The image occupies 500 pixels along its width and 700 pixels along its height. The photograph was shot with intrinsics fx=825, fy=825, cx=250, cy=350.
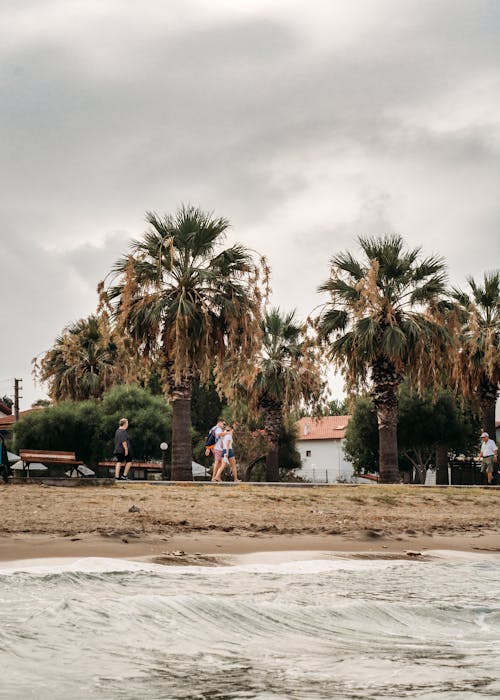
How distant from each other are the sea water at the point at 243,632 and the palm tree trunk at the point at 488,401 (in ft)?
90.2

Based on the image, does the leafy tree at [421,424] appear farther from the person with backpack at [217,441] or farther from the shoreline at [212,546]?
the shoreline at [212,546]

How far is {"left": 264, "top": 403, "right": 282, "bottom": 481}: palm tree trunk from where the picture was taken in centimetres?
3544

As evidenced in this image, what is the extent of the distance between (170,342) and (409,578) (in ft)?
53.9

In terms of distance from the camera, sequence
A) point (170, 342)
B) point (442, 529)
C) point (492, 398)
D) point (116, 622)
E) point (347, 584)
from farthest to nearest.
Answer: point (492, 398), point (170, 342), point (442, 529), point (347, 584), point (116, 622)

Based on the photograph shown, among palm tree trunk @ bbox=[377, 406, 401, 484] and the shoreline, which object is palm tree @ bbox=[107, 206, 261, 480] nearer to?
palm tree trunk @ bbox=[377, 406, 401, 484]

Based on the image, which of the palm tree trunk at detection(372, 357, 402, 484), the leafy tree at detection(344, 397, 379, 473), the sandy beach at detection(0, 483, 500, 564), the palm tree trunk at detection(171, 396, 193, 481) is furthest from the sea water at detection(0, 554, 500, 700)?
the leafy tree at detection(344, 397, 379, 473)

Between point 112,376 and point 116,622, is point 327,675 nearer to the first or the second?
point 116,622

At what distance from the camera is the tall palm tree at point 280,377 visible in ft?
111

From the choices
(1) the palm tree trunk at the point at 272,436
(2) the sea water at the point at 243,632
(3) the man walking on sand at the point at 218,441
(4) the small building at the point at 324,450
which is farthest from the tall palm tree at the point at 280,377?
(4) the small building at the point at 324,450

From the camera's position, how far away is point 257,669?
11.0 feet

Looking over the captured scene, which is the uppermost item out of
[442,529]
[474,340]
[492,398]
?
[474,340]

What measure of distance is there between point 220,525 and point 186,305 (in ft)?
41.9

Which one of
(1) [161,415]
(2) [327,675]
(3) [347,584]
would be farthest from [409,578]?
(1) [161,415]

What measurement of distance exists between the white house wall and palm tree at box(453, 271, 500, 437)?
48848 mm
